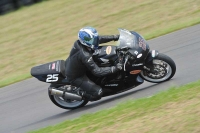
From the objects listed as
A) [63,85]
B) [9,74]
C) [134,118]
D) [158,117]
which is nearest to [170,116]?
[158,117]

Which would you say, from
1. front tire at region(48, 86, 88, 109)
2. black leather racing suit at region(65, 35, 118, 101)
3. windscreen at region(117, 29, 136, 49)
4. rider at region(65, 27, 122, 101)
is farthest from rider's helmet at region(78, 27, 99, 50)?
front tire at region(48, 86, 88, 109)

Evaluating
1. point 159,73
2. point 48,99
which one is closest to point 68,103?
point 48,99

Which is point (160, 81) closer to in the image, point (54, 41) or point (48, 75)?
point (48, 75)

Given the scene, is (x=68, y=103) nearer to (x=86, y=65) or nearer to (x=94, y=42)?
(x=86, y=65)

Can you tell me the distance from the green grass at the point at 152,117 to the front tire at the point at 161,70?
733 millimetres

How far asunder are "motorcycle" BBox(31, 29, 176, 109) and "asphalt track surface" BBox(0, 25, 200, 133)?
199 mm

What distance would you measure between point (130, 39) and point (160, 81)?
1.05 meters

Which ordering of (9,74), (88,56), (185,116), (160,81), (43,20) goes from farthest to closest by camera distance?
(43,20) → (9,74) → (160,81) → (88,56) → (185,116)

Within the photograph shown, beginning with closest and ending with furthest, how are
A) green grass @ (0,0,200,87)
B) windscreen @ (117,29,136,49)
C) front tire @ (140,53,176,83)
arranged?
windscreen @ (117,29,136,49) < front tire @ (140,53,176,83) < green grass @ (0,0,200,87)

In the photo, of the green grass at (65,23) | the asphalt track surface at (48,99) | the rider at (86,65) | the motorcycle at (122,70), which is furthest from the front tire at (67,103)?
the green grass at (65,23)

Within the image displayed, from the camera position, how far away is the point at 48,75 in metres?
8.30

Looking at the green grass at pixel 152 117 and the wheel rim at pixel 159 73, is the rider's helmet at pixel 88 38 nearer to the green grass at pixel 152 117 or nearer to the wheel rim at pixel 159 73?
the wheel rim at pixel 159 73

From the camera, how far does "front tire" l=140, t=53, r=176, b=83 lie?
26.3 feet

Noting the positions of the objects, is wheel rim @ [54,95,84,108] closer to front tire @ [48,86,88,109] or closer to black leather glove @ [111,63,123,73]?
front tire @ [48,86,88,109]
